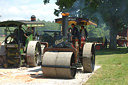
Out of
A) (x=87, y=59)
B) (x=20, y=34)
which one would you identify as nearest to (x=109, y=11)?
(x=20, y=34)

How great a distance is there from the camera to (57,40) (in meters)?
9.56

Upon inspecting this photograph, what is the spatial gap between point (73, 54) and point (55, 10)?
17.5m

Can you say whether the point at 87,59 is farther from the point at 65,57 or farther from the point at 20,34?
the point at 20,34

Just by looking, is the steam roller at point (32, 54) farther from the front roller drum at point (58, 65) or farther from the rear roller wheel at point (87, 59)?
the front roller drum at point (58, 65)

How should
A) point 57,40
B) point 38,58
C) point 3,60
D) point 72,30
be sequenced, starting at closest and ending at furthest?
1. point 57,40
2. point 72,30
3. point 3,60
4. point 38,58

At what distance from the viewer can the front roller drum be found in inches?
332

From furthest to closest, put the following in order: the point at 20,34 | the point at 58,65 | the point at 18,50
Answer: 1. the point at 20,34
2. the point at 18,50
3. the point at 58,65

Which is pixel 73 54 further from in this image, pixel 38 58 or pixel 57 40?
pixel 38 58

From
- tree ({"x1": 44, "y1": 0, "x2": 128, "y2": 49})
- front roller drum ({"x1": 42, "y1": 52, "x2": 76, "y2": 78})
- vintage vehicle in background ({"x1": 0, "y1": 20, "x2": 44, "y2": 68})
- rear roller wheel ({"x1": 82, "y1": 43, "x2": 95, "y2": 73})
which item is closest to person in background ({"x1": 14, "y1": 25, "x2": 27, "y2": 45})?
vintage vehicle in background ({"x1": 0, "y1": 20, "x2": 44, "y2": 68})

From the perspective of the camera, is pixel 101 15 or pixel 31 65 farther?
pixel 101 15

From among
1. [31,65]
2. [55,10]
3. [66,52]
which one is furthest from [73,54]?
[55,10]

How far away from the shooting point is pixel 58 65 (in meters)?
8.48

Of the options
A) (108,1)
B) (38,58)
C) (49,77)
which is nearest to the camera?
(49,77)

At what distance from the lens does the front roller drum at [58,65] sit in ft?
27.7
